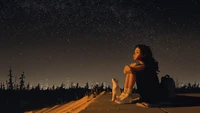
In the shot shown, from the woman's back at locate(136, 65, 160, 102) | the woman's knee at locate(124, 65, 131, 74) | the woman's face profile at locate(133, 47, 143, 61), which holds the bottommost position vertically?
the woman's back at locate(136, 65, 160, 102)

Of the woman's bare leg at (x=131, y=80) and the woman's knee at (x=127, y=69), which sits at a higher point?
the woman's knee at (x=127, y=69)

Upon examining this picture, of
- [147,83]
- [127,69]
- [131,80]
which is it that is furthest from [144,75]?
[127,69]

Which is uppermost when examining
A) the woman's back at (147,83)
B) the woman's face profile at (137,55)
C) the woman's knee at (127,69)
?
the woman's face profile at (137,55)

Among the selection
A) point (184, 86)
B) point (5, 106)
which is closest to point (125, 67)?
point (184, 86)

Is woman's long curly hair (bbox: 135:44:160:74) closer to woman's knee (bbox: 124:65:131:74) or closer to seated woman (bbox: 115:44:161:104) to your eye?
seated woman (bbox: 115:44:161:104)

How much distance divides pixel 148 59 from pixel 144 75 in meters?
0.57

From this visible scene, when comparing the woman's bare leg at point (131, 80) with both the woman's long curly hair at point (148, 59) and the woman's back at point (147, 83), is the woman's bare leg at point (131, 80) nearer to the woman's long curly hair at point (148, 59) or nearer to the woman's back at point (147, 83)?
the woman's back at point (147, 83)

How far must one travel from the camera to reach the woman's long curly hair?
416 inches

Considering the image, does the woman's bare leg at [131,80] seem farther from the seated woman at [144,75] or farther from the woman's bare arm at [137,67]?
the woman's bare arm at [137,67]

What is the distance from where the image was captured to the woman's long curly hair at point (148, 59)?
34.6ft

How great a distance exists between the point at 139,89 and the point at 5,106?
1245 inches

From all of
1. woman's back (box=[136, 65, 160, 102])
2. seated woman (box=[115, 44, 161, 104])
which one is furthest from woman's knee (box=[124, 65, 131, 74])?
woman's back (box=[136, 65, 160, 102])

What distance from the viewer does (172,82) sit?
1117cm

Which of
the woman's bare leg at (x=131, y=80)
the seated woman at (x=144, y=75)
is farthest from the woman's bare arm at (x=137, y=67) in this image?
the woman's bare leg at (x=131, y=80)
